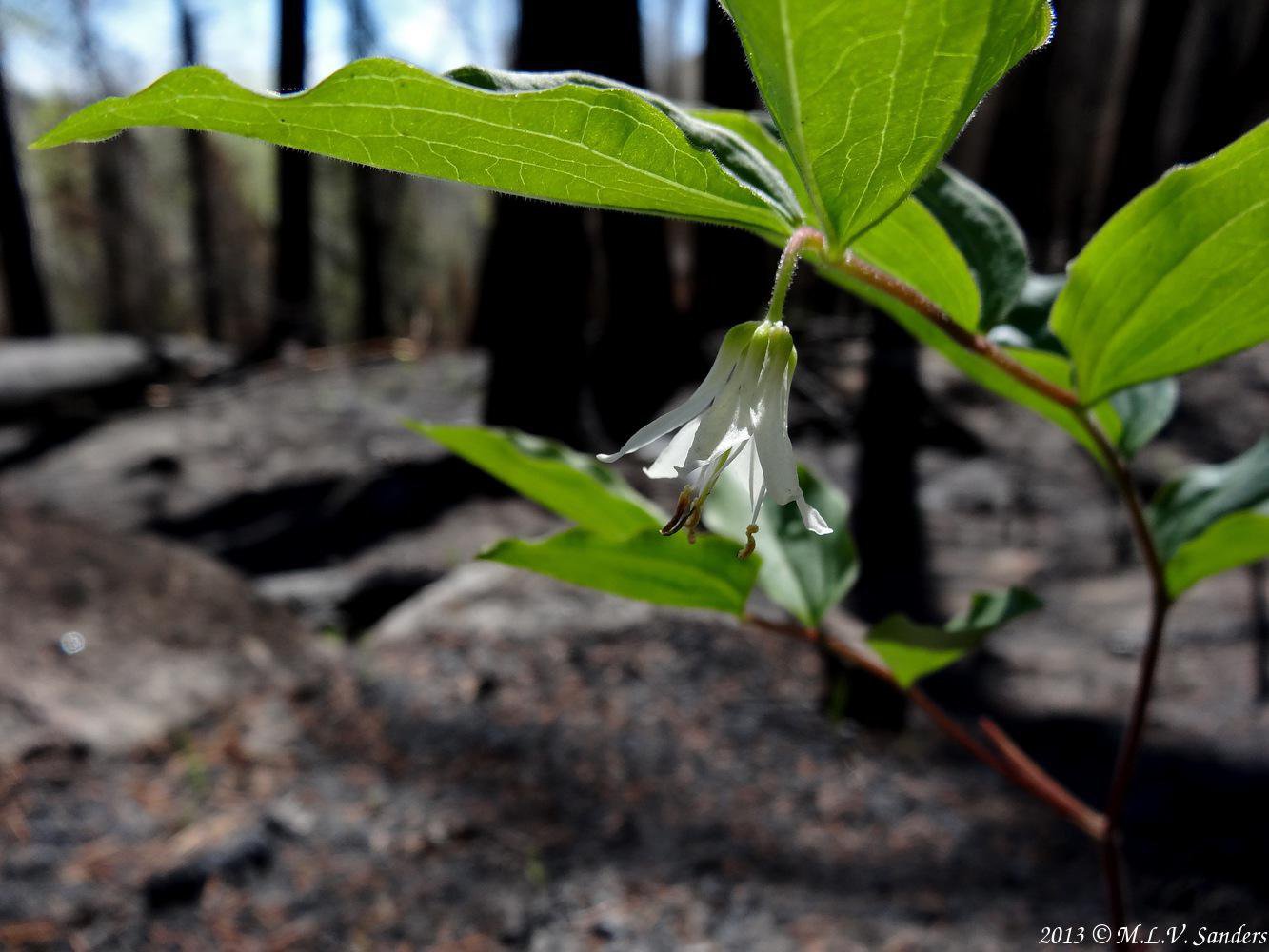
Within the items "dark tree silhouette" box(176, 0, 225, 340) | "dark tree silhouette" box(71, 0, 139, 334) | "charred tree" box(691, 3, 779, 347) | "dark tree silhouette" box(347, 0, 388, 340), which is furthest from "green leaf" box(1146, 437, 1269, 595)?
"dark tree silhouette" box(176, 0, 225, 340)

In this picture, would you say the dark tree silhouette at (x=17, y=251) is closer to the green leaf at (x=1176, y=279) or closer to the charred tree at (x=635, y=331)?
the charred tree at (x=635, y=331)

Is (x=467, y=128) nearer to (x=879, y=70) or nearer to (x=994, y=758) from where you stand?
(x=879, y=70)

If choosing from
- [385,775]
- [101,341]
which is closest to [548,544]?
[385,775]

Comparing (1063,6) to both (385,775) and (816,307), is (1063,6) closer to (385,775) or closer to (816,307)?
(816,307)

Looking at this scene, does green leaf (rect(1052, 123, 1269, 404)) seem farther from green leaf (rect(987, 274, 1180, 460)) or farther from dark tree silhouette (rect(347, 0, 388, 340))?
dark tree silhouette (rect(347, 0, 388, 340))

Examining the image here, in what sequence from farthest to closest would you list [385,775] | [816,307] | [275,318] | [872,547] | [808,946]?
[816,307], [275,318], [872,547], [385,775], [808,946]

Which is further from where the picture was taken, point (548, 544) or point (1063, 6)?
point (1063, 6)
